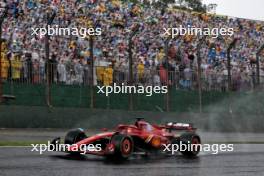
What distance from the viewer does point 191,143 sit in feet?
40.4

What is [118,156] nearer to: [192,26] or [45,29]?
[45,29]

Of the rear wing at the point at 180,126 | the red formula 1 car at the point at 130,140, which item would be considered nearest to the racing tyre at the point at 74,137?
the red formula 1 car at the point at 130,140

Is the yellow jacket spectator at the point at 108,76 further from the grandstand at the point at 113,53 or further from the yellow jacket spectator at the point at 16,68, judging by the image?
the yellow jacket spectator at the point at 16,68

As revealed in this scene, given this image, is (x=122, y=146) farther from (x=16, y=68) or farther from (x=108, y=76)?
(x=108, y=76)

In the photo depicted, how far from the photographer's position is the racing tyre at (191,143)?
12266 millimetres

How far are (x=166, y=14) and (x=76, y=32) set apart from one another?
253 inches

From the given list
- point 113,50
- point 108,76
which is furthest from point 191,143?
point 113,50

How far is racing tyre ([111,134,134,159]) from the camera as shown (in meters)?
10.5

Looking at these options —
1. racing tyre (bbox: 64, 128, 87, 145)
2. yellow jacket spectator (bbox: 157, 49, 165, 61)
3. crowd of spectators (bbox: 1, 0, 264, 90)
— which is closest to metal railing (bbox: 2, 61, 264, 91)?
crowd of spectators (bbox: 1, 0, 264, 90)

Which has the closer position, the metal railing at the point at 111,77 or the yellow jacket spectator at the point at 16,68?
the yellow jacket spectator at the point at 16,68

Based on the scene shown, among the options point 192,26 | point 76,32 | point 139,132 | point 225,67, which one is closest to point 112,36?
point 76,32

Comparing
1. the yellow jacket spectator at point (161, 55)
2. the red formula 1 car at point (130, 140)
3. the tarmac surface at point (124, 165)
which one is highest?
the yellow jacket spectator at point (161, 55)

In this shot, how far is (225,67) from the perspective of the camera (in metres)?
22.2

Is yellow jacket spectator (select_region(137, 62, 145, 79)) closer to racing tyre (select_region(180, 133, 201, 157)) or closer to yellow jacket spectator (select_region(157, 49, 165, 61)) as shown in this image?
yellow jacket spectator (select_region(157, 49, 165, 61))
